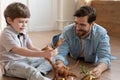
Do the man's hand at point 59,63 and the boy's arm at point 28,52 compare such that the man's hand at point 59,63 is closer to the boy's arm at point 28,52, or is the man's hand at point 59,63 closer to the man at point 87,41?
the man at point 87,41

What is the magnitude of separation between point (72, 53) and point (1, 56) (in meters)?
0.69

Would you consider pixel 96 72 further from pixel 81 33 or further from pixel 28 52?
pixel 28 52

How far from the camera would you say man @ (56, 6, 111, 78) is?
6.30ft

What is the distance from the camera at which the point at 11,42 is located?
1.63 meters

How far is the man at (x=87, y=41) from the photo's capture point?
1.92 meters

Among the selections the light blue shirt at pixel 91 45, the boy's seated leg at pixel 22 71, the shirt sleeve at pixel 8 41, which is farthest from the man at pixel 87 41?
the shirt sleeve at pixel 8 41

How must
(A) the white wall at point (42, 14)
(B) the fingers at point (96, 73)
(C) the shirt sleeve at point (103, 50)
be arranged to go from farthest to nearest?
1. (A) the white wall at point (42, 14)
2. (C) the shirt sleeve at point (103, 50)
3. (B) the fingers at point (96, 73)

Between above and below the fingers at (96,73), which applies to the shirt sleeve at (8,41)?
above

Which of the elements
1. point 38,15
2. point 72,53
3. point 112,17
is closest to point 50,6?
point 38,15

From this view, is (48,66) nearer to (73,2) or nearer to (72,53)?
(72,53)

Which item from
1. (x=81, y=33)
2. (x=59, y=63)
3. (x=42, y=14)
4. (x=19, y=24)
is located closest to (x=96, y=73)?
(x=59, y=63)

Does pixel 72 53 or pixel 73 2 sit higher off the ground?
pixel 73 2

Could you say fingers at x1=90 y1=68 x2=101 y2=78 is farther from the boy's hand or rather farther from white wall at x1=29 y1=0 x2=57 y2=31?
white wall at x1=29 y1=0 x2=57 y2=31

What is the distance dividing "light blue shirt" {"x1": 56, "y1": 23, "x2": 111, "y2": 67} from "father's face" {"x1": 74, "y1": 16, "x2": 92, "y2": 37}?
0.05 m
